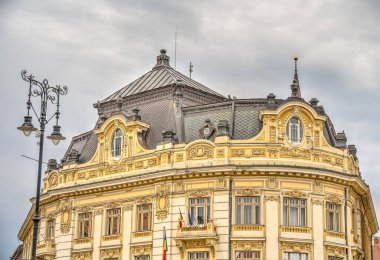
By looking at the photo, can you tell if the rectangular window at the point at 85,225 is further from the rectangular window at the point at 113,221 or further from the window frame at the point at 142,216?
the window frame at the point at 142,216

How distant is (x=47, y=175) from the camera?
213 feet

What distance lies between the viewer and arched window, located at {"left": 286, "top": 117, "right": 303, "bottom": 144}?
2162 inches

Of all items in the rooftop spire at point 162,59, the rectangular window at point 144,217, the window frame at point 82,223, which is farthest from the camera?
the rooftop spire at point 162,59

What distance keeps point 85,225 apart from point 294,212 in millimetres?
15841

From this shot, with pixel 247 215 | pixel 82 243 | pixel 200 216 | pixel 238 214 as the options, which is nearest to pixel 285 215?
pixel 247 215

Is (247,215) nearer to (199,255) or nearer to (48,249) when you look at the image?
(199,255)

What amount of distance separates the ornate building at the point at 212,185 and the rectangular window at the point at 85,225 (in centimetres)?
8

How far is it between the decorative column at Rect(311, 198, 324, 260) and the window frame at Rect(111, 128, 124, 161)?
14.6m

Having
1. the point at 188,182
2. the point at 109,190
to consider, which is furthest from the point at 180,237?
the point at 109,190

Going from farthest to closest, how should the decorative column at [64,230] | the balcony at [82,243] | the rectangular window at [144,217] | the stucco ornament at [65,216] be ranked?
the stucco ornament at [65,216] → the decorative column at [64,230] → the balcony at [82,243] → the rectangular window at [144,217]

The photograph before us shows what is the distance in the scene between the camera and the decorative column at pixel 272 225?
51.9 meters

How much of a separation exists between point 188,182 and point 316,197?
8.61 metres

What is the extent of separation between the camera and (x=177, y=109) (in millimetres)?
58844

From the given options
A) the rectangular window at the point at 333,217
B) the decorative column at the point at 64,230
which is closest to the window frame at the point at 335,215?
the rectangular window at the point at 333,217
